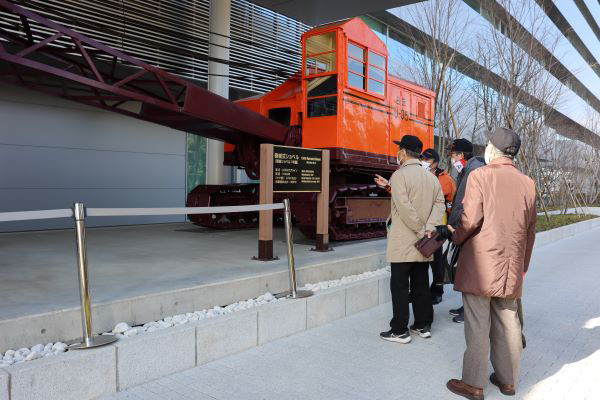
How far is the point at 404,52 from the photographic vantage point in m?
15.7

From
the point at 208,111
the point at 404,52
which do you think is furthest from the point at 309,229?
the point at 404,52

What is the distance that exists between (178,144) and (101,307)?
9.26 meters

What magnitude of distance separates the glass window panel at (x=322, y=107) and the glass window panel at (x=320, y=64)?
1.51ft

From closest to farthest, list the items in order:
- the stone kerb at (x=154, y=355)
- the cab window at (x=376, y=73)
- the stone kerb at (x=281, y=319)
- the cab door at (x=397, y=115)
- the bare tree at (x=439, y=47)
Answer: the stone kerb at (x=154, y=355)
the stone kerb at (x=281, y=319)
the cab window at (x=376, y=73)
the cab door at (x=397, y=115)
the bare tree at (x=439, y=47)

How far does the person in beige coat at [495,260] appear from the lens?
2916 mm

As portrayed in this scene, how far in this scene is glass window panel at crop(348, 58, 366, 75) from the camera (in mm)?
7270

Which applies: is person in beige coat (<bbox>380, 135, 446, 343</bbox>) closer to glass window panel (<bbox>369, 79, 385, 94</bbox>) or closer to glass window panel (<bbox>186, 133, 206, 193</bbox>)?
glass window panel (<bbox>369, 79, 385, 94</bbox>)

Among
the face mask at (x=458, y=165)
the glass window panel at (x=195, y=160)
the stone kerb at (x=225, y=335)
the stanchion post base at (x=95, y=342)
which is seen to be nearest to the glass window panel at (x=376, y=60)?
the face mask at (x=458, y=165)

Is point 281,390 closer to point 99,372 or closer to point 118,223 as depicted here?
point 99,372

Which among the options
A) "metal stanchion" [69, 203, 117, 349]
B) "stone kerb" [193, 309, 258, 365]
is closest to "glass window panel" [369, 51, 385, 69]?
"stone kerb" [193, 309, 258, 365]

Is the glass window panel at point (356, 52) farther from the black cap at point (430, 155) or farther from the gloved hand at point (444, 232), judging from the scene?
the gloved hand at point (444, 232)

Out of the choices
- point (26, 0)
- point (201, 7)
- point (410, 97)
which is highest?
point (201, 7)

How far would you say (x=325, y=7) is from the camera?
38.1 ft

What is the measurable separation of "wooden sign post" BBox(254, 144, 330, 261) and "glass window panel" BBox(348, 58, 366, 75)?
169cm
